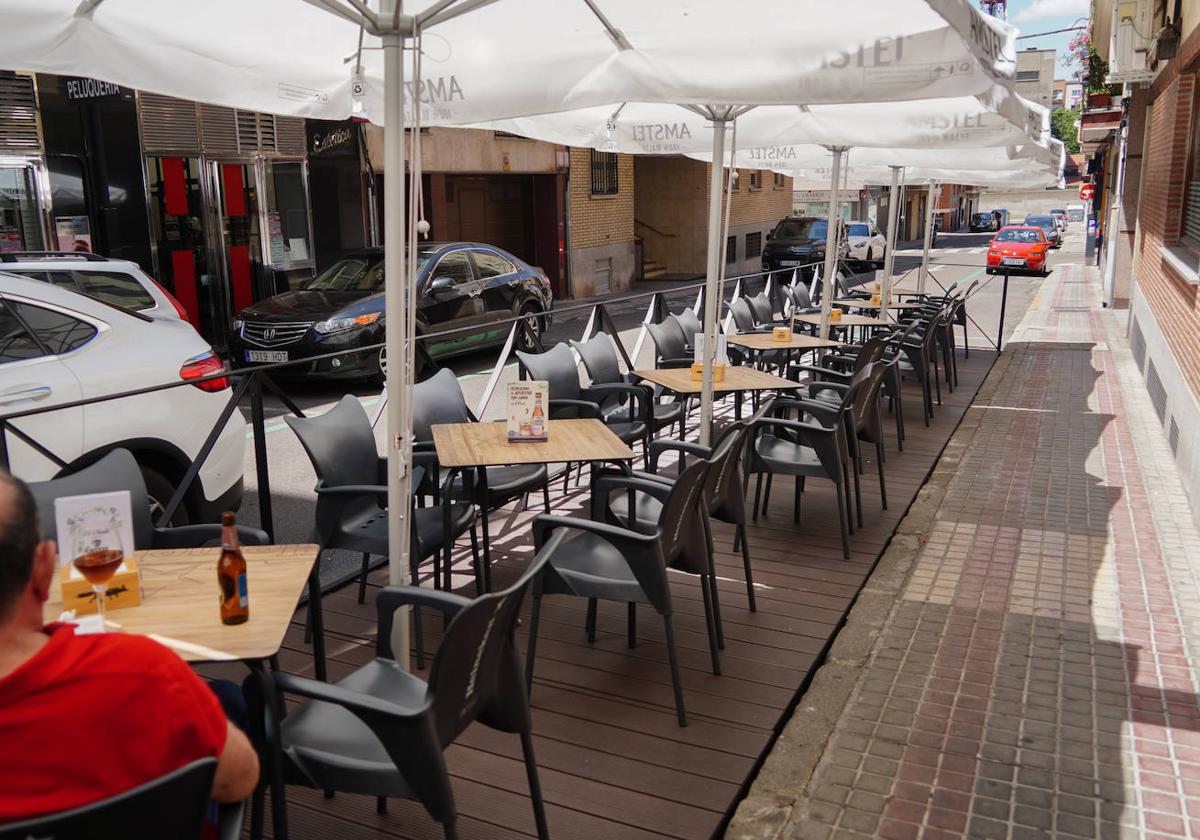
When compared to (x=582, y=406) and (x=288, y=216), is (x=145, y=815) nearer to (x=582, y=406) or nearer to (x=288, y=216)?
(x=582, y=406)

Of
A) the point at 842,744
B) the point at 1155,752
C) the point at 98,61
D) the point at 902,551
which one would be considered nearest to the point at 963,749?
the point at 842,744

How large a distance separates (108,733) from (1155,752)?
3.48 metres

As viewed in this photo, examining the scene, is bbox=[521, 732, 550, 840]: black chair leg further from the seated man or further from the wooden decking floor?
the seated man

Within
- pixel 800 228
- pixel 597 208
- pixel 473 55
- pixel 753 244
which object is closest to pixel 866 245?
pixel 753 244

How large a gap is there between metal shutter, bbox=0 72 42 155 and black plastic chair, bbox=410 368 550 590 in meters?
8.89

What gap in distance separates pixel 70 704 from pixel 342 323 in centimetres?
963

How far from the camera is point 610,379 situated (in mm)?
7379

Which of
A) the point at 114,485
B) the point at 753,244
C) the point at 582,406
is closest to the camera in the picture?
the point at 114,485

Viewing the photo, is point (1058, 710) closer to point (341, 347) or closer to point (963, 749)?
point (963, 749)

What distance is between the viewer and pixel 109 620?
8.91 ft

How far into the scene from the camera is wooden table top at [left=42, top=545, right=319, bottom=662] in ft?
8.39

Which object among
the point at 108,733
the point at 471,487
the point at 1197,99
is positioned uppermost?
the point at 1197,99

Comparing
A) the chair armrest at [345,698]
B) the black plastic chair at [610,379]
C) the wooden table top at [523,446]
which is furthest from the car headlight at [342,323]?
the chair armrest at [345,698]

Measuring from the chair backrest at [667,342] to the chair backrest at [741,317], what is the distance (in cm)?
134
